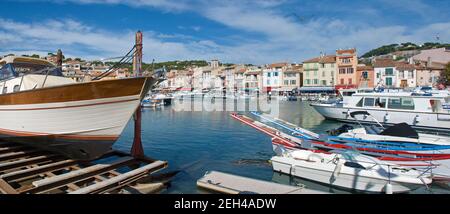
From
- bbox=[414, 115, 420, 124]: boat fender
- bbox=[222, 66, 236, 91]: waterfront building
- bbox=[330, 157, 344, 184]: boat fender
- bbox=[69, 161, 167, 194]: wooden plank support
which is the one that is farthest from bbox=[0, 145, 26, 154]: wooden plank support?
bbox=[222, 66, 236, 91]: waterfront building

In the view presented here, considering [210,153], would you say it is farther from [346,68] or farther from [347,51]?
[347,51]

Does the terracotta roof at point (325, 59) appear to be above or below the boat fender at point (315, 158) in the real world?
above

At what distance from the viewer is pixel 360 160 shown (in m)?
11.2

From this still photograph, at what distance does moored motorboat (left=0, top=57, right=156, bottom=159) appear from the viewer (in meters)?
8.63

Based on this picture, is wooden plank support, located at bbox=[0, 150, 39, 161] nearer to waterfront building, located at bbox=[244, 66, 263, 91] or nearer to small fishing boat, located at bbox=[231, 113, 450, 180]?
small fishing boat, located at bbox=[231, 113, 450, 180]

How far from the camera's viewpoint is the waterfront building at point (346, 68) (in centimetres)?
6869

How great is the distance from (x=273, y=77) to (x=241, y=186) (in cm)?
7707

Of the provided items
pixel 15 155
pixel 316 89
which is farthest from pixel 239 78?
pixel 15 155

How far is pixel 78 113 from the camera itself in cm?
890

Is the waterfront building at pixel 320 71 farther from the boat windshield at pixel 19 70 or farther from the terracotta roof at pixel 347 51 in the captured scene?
the boat windshield at pixel 19 70

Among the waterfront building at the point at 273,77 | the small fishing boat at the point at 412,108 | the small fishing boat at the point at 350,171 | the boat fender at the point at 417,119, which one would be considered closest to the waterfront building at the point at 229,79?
the waterfront building at the point at 273,77
